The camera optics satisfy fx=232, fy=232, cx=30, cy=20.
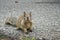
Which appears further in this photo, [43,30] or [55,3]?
[55,3]

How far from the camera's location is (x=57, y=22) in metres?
9.06

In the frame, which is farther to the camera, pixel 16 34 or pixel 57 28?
pixel 57 28

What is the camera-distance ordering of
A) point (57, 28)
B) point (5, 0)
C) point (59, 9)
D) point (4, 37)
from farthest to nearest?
point (5, 0) → point (59, 9) → point (57, 28) → point (4, 37)

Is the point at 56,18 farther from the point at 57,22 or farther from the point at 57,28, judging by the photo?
the point at 57,28

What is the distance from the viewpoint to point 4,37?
680cm

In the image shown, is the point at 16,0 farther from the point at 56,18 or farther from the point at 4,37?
the point at 4,37

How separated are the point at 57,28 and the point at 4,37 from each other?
2.17 m

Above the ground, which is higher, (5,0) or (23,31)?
(5,0)

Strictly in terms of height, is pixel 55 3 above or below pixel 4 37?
above

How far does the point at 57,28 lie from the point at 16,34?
→ 1.60m

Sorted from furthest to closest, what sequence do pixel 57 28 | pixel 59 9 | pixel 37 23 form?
pixel 59 9 → pixel 37 23 → pixel 57 28

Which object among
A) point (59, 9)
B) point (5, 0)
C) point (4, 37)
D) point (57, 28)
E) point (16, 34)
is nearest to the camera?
point (4, 37)

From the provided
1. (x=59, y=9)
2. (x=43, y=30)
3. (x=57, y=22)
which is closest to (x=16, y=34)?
(x=43, y=30)

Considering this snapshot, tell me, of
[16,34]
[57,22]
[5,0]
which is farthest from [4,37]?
[5,0]
